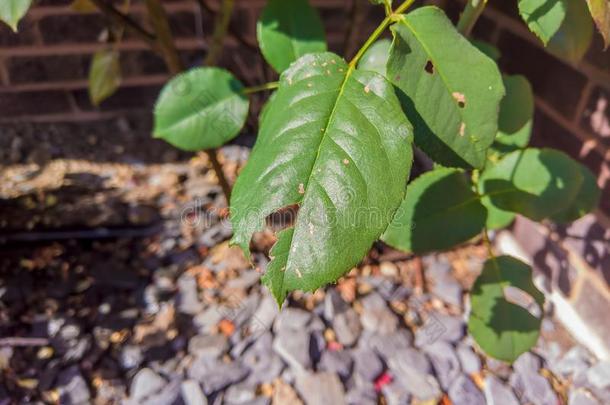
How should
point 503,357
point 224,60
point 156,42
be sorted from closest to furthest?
point 503,357
point 156,42
point 224,60

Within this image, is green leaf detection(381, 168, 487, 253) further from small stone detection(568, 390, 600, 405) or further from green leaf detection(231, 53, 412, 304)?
small stone detection(568, 390, 600, 405)

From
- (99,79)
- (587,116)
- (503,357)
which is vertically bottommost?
(503,357)

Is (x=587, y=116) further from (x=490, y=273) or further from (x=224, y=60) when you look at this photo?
(x=224, y=60)

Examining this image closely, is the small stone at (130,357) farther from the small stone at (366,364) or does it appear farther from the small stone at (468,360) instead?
the small stone at (468,360)

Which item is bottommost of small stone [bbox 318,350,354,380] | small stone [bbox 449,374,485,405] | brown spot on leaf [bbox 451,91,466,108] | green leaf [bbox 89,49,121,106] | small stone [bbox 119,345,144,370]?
small stone [bbox 119,345,144,370]

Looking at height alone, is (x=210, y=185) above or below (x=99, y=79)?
below

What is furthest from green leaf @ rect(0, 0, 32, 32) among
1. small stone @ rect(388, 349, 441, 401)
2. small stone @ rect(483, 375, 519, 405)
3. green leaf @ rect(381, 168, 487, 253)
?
small stone @ rect(483, 375, 519, 405)

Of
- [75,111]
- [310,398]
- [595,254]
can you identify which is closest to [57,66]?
[75,111]
